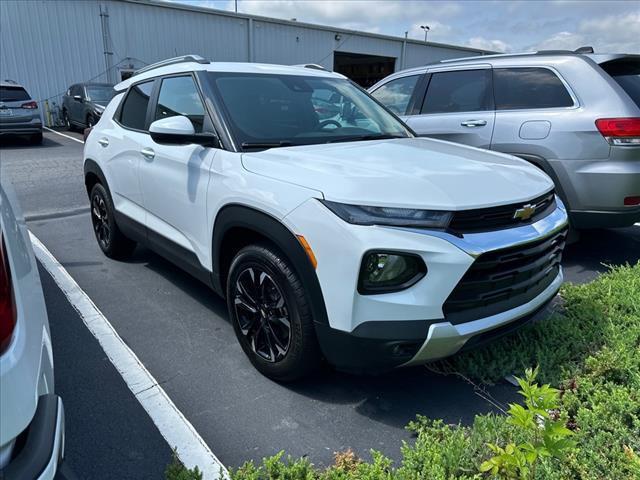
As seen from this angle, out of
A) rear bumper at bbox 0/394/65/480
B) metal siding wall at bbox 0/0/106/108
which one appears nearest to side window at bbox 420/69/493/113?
rear bumper at bbox 0/394/65/480

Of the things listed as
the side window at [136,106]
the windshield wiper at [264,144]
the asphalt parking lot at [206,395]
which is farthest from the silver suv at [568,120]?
the side window at [136,106]

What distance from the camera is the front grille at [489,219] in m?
2.22

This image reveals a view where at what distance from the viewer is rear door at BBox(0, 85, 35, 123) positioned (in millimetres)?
12633

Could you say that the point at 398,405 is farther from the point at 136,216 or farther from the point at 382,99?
the point at 382,99

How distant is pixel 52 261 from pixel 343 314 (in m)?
3.74

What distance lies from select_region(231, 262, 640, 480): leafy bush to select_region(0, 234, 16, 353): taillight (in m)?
1.15

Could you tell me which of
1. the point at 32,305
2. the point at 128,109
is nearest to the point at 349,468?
the point at 32,305

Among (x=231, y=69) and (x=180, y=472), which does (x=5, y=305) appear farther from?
(x=231, y=69)

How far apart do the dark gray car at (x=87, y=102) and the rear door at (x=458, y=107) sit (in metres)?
11.1

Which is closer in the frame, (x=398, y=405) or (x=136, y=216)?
(x=398, y=405)

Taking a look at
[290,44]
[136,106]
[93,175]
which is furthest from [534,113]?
[290,44]

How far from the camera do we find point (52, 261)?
477cm

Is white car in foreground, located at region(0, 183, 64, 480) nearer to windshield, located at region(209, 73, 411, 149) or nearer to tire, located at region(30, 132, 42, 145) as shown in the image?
windshield, located at region(209, 73, 411, 149)

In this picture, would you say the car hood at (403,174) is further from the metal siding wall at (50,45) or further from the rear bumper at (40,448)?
the metal siding wall at (50,45)
